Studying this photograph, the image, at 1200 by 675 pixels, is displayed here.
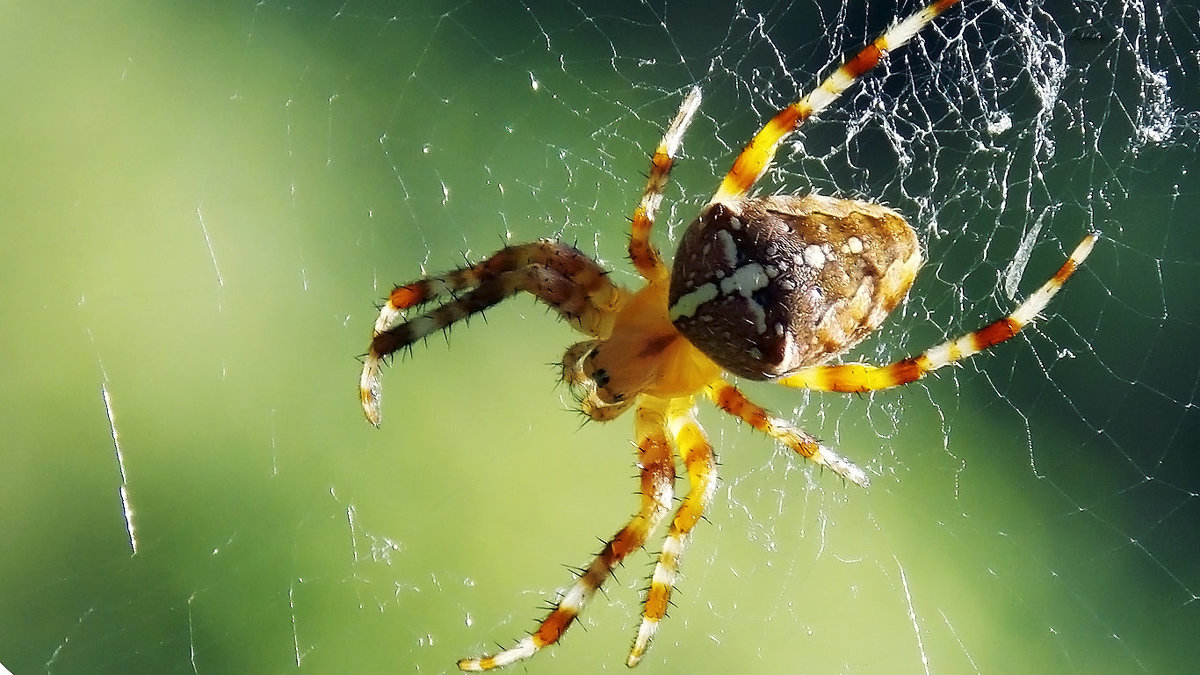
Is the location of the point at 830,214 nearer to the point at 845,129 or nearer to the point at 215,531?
the point at 845,129

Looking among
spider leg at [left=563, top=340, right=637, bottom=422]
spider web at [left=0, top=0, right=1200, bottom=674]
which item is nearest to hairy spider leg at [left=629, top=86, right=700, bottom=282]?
spider leg at [left=563, top=340, right=637, bottom=422]

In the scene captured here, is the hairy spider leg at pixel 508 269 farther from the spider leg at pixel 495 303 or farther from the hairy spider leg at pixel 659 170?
the hairy spider leg at pixel 659 170

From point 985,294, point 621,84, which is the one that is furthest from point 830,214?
point 621,84

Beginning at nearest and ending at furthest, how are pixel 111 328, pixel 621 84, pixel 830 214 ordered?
pixel 830 214 → pixel 111 328 → pixel 621 84

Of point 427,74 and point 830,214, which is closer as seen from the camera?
point 830,214

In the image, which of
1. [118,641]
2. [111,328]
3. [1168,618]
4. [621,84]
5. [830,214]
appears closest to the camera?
[830,214]

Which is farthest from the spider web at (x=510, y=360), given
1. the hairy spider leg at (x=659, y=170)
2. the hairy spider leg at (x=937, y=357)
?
the hairy spider leg at (x=659, y=170)

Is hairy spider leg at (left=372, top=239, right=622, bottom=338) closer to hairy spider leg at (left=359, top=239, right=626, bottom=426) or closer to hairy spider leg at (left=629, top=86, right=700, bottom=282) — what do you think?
hairy spider leg at (left=359, top=239, right=626, bottom=426)
